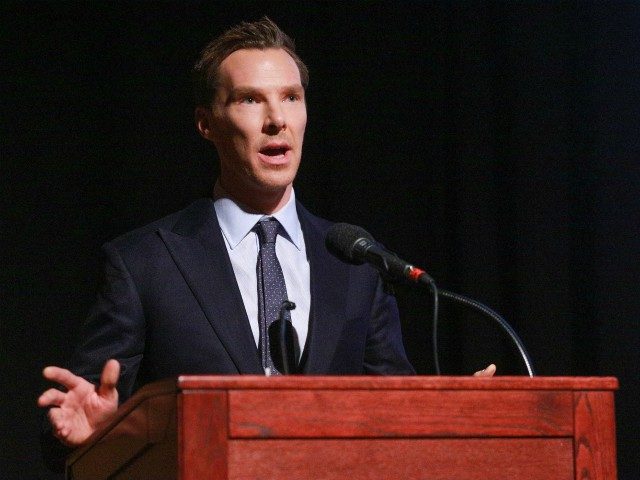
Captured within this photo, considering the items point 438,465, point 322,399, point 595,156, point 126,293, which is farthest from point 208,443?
point 595,156

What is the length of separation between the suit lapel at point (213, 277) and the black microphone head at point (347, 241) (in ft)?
1.42

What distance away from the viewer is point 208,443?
1.21m

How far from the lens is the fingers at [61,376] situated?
5.09 feet

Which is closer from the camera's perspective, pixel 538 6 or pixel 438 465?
pixel 438 465

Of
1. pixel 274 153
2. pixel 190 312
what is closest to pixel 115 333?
pixel 190 312

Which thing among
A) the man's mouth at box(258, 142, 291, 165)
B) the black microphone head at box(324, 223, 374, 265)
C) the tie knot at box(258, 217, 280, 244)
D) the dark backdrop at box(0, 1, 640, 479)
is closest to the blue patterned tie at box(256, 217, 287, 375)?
the tie knot at box(258, 217, 280, 244)

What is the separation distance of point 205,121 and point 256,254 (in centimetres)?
→ 38

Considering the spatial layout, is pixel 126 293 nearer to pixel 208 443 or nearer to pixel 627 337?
pixel 208 443

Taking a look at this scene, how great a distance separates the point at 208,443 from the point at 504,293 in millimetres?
2402

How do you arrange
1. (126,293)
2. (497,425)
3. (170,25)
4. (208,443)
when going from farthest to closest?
(170,25), (126,293), (497,425), (208,443)

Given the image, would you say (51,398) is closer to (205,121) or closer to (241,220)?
(241,220)

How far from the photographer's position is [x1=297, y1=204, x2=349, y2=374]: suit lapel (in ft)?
6.91

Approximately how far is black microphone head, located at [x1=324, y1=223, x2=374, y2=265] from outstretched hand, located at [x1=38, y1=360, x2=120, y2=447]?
39 cm

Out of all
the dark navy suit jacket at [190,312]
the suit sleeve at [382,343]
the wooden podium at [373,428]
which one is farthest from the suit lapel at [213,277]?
the wooden podium at [373,428]
